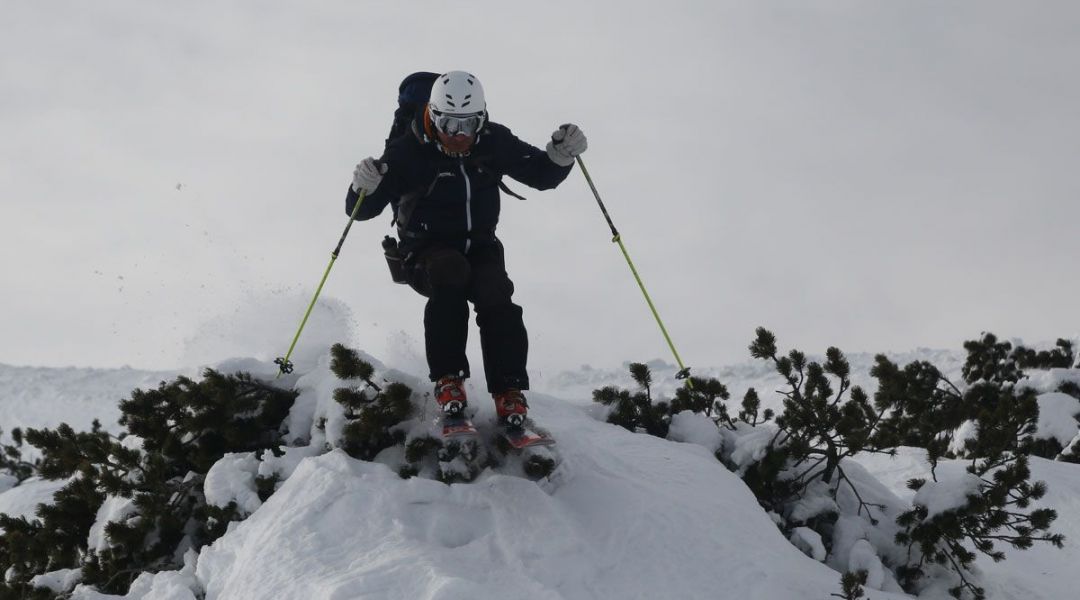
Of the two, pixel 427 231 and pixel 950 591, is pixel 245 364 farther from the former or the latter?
pixel 950 591

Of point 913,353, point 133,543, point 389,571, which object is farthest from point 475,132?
point 913,353

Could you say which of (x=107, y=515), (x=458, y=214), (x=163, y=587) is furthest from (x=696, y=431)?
(x=107, y=515)

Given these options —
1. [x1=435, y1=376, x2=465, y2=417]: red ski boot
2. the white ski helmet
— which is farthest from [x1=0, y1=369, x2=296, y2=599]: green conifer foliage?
the white ski helmet

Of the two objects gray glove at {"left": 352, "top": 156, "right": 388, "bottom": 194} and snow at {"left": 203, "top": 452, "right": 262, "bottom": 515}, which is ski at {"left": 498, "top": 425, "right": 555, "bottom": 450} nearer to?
snow at {"left": 203, "top": 452, "right": 262, "bottom": 515}

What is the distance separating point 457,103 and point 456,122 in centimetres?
12

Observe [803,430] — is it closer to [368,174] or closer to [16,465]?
[368,174]

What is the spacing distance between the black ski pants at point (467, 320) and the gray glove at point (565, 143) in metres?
0.94

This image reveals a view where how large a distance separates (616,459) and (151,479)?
9.80 ft

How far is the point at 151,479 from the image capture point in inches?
210

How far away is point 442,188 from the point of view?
5.47m

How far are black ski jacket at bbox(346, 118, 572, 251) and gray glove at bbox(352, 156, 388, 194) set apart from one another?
11 centimetres

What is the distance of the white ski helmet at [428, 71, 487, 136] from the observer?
523cm

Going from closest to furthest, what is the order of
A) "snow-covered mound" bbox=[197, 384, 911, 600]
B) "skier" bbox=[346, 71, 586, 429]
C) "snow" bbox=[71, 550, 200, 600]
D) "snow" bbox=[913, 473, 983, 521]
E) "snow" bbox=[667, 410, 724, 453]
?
"snow-covered mound" bbox=[197, 384, 911, 600] < "snow" bbox=[71, 550, 200, 600] < "skier" bbox=[346, 71, 586, 429] < "snow" bbox=[913, 473, 983, 521] < "snow" bbox=[667, 410, 724, 453]

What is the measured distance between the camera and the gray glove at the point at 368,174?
5.26 m
